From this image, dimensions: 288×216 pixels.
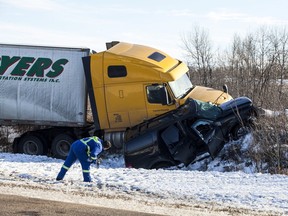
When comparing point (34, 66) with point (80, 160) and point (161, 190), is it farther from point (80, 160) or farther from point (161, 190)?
point (161, 190)

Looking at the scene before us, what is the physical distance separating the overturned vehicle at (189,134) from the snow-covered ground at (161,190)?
1825 millimetres

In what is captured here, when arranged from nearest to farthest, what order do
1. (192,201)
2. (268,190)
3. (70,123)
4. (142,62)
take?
(192,201) < (268,190) < (142,62) < (70,123)

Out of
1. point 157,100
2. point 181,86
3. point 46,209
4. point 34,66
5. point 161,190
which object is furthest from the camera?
point 34,66

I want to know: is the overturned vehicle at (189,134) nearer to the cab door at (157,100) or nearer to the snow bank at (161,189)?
the cab door at (157,100)

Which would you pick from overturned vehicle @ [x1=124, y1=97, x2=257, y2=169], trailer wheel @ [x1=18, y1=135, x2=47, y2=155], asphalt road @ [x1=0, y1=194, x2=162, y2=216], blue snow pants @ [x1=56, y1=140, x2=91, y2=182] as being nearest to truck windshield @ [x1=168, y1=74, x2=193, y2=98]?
overturned vehicle @ [x1=124, y1=97, x2=257, y2=169]

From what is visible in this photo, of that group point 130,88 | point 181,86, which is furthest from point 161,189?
point 181,86

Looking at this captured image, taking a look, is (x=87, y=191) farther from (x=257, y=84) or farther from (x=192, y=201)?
(x=257, y=84)

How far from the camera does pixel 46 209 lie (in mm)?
6188

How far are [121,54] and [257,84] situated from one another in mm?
15223

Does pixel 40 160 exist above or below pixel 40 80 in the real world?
below

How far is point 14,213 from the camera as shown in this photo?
590cm

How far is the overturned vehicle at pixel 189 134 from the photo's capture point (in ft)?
38.0

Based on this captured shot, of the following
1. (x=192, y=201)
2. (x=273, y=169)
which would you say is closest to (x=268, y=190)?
(x=192, y=201)

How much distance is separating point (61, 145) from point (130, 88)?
10.4 feet
